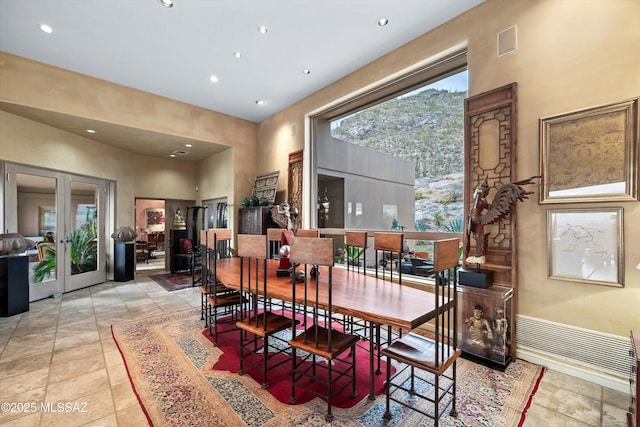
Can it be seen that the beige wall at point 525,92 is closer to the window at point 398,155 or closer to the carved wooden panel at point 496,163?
the carved wooden panel at point 496,163

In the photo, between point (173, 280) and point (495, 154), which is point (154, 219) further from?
point (495, 154)

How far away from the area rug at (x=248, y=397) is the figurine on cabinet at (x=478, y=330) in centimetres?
22

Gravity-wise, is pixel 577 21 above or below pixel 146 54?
below

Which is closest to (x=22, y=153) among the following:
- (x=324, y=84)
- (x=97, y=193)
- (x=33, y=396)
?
(x=97, y=193)

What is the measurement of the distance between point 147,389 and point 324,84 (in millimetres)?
4805

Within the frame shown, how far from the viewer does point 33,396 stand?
2.19 meters

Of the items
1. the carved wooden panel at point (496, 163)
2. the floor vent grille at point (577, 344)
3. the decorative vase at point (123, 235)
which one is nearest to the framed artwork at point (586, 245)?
the carved wooden panel at point (496, 163)

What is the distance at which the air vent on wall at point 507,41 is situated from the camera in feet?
9.21

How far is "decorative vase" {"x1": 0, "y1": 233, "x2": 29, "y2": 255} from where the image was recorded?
12.6ft

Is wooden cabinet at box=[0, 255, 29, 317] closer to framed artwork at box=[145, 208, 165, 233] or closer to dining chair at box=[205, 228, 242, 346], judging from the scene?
dining chair at box=[205, 228, 242, 346]

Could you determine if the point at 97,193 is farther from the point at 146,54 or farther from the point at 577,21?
the point at 577,21

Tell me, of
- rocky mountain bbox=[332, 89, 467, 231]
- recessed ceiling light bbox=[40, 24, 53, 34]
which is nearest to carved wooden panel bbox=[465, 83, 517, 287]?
rocky mountain bbox=[332, 89, 467, 231]

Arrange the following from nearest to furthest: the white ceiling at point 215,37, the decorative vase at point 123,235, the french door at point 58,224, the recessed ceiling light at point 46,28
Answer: the white ceiling at point 215,37 < the recessed ceiling light at point 46,28 < the french door at point 58,224 < the decorative vase at point 123,235

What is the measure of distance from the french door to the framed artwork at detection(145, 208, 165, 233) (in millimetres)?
5038
